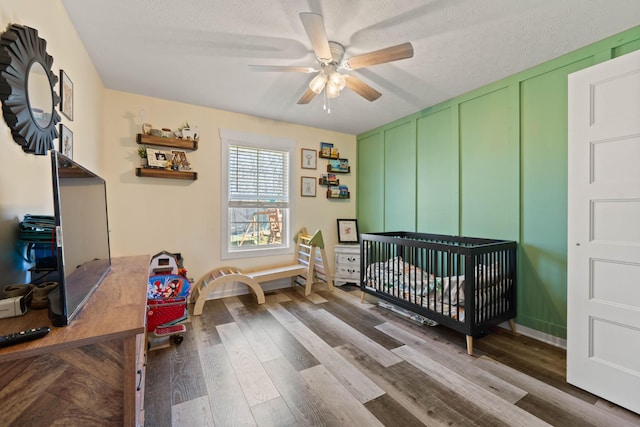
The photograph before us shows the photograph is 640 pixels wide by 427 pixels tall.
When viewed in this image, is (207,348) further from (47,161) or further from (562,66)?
(562,66)

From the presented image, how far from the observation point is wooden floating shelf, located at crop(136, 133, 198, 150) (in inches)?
111

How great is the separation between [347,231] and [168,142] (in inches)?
107

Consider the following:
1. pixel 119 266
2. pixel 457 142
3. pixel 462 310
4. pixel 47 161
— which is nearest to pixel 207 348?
pixel 119 266

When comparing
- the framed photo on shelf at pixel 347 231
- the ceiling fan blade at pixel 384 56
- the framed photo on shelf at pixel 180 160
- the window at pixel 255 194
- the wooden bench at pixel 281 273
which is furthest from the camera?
the framed photo on shelf at pixel 347 231

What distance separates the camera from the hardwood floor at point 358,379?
4.67 ft

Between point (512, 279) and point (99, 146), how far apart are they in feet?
13.3

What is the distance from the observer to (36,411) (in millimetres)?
714

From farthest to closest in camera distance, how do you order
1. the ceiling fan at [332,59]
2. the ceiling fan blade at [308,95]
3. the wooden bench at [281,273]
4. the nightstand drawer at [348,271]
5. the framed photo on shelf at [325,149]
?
the framed photo on shelf at [325,149], the nightstand drawer at [348,271], the wooden bench at [281,273], the ceiling fan blade at [308,95], the ceiling fan at [332,59]

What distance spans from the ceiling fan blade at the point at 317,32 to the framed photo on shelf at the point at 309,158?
80.5 inches

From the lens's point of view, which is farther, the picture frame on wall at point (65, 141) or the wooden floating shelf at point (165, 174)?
the wooden floating shelf at point (165, 174)

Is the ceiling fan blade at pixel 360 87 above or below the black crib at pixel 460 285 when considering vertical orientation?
above

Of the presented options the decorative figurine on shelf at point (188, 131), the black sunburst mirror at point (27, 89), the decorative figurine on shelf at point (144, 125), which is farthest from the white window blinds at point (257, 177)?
the black sunburst mirror at point (27, 89)

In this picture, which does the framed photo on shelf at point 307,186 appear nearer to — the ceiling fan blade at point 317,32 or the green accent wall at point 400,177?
the green accent wall at point 400,177

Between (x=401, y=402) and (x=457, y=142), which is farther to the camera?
(x=457, y=142)
